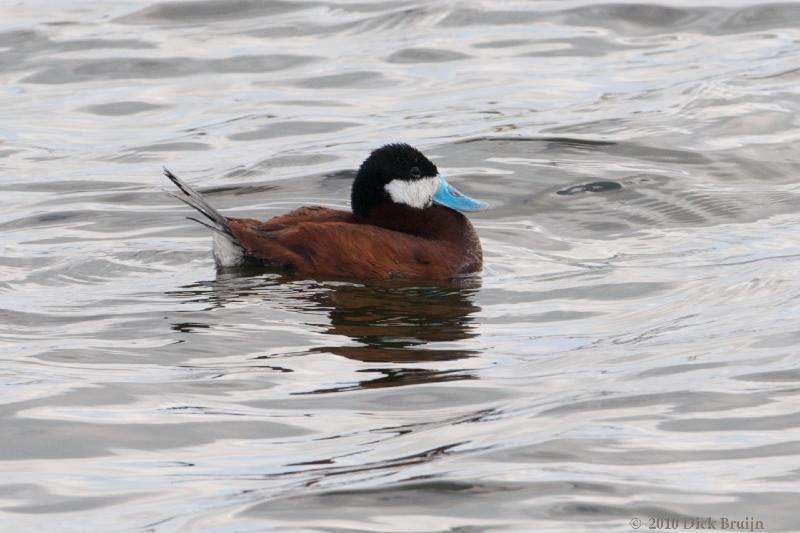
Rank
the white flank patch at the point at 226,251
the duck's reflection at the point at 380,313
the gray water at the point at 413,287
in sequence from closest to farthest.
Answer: the gray water at the point at 413,287, the duck's reflection at the point at 380,313, the white flank patch at the point at 226,251

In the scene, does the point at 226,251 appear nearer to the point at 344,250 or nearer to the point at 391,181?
the point at 344,250

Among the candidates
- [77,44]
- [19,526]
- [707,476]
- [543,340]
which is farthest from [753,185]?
[77,44]

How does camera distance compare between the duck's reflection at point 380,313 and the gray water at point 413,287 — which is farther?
the duck's reflection at point 380,313

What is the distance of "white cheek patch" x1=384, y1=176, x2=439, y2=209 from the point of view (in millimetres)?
8859

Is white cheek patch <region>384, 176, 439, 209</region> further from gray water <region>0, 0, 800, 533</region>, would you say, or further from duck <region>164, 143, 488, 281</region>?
gray water <region>0, 0, 800, 533</region>

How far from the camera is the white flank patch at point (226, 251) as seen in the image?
8.42 meters

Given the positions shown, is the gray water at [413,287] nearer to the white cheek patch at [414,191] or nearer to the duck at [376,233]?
the duck at [376,233]

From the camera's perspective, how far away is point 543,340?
7.02 m

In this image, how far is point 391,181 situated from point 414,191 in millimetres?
161

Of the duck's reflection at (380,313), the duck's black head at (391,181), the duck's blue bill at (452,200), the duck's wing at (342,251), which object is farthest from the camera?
the duck's blue bill at (452,200)

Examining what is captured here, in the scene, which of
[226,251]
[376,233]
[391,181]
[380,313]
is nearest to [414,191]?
[391,181]

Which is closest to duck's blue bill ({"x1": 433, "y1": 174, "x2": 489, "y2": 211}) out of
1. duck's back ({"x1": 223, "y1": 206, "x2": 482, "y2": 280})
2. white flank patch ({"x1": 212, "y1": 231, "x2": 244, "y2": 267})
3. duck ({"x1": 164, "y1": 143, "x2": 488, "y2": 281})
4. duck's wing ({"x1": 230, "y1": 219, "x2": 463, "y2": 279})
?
duck ({"x1": 164, "y1": 143, "x2": 488, "y2": 281})

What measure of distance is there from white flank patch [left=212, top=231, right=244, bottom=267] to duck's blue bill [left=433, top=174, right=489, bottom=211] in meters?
1.28

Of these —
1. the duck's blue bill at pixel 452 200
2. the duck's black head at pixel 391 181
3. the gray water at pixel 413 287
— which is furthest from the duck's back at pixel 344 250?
the duck's blue bill at pixel 452 200
